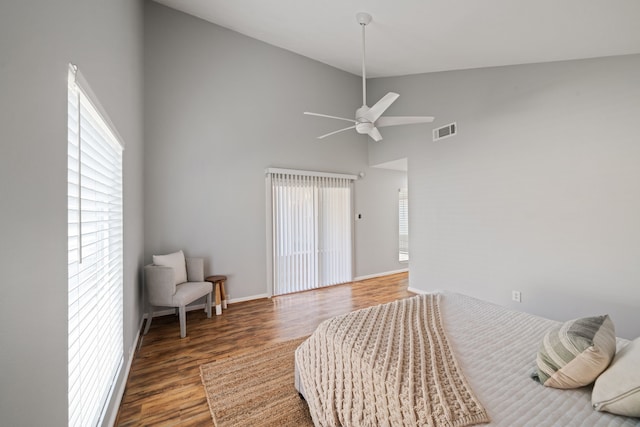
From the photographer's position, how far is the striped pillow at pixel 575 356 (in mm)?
1155

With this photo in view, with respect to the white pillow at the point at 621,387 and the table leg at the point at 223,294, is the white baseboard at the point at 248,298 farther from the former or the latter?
the white pillow at the point at 621,387

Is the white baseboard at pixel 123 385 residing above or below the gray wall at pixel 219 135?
below

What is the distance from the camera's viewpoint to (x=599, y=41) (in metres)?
2.26

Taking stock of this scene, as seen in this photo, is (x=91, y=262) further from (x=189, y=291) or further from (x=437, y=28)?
(x=437, y=28)

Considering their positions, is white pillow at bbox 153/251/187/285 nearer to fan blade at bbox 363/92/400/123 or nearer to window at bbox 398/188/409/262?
fan blade at bbox 363/92/400/123

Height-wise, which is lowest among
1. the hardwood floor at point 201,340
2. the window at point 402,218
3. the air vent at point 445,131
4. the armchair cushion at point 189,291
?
the hardwood floor at point 201,340

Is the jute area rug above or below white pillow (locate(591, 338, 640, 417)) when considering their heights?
below

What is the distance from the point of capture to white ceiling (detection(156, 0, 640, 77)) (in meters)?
2.09

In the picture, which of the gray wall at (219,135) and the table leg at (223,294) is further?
A: the table leg at (223,294)

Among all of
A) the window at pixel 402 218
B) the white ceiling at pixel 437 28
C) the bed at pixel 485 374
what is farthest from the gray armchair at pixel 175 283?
the window at pixel 402 218

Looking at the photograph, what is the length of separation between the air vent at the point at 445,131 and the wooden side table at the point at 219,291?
12.6 feet

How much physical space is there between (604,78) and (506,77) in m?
Result: 0.93

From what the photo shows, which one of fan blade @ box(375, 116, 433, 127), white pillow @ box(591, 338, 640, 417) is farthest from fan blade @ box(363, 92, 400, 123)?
white pillow @ box(591, 338, 640, 417)

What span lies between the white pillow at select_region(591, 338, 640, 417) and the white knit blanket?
505 millimetres
